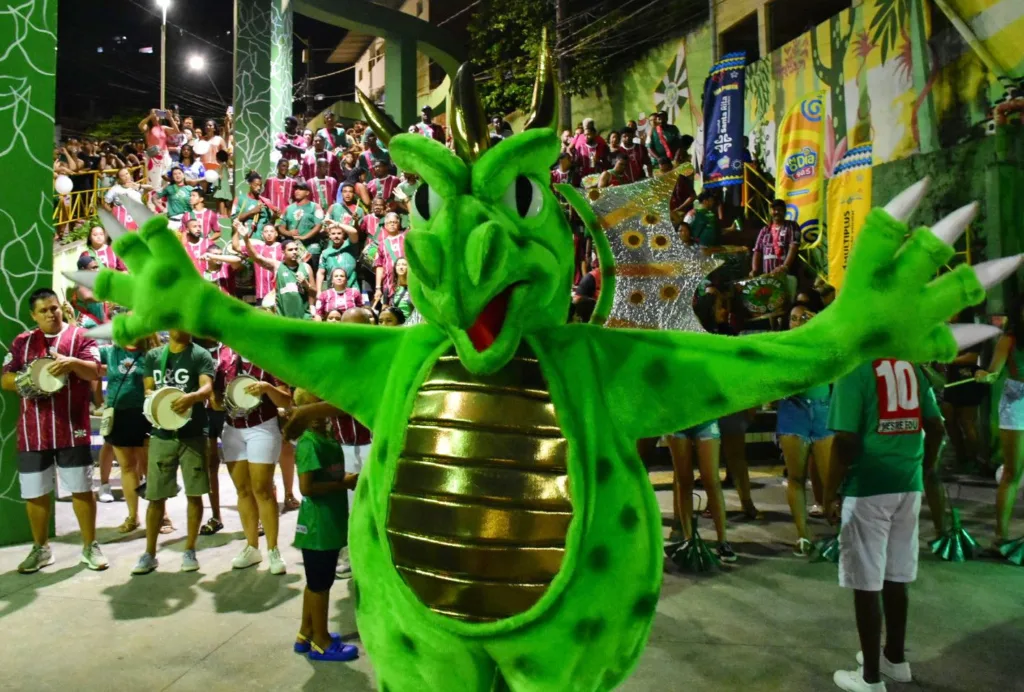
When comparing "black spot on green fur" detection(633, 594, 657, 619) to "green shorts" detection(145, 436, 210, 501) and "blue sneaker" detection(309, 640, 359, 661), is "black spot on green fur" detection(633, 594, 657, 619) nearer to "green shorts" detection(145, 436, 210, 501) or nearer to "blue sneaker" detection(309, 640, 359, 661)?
"blue sneaker" detection(309, 640, 359, 661)

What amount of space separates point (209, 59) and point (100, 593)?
31.0 m

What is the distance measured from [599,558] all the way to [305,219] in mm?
9891

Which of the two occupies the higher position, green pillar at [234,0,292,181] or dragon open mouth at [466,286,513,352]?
green pillar at [234,0,292,181]

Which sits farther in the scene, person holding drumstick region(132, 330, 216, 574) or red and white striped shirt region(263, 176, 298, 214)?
red and white striped shirt region(263, 176, 298, 214)

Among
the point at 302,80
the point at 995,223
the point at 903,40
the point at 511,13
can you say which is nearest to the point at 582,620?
the point at 995,223

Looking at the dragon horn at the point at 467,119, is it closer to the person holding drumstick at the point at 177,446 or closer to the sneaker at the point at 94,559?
the person holding drumstick at the point at 177,446

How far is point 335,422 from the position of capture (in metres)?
4.77

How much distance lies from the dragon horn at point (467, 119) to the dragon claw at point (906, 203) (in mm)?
890

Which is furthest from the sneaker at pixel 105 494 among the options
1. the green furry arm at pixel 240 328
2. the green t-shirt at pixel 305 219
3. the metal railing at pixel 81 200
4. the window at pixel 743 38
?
the window at pixel 743 38

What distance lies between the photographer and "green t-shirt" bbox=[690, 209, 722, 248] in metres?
9.80

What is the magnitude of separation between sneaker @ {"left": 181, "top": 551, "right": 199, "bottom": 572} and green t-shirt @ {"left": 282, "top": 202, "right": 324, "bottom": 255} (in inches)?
248

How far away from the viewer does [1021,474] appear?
5.16m

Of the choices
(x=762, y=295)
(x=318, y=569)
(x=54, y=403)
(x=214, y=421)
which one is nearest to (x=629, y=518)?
(x=318, y=569)

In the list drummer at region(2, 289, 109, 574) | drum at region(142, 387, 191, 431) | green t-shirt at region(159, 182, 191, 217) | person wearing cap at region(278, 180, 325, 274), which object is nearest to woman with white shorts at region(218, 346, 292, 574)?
drum at region(142, 387, 191, 431)
